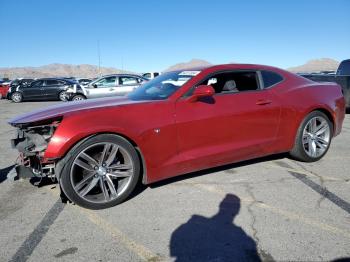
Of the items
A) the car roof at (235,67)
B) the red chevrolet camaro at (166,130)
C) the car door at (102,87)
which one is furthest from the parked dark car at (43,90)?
the car roof at (235,67)

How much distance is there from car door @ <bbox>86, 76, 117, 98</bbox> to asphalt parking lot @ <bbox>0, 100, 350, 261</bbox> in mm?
12778

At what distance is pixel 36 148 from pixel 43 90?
66.3ft

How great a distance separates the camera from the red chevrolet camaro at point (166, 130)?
12.6 ft

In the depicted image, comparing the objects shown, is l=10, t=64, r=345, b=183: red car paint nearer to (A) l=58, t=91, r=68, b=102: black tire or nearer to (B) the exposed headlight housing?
(B) the exposed headlight housing

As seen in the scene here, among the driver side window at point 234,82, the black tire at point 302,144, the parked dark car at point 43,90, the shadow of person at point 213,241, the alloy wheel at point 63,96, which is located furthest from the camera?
the parked dark car at point 43,90

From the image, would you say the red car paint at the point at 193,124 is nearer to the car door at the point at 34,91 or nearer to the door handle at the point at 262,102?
the door handle at the point at 262,102

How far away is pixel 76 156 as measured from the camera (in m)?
3.76

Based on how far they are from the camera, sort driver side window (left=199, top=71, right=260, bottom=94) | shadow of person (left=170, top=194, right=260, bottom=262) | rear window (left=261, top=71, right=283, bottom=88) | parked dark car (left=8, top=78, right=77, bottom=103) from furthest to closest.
→ parked dark car (left=8, top=78, right=77, bottom=103), rear window (left=261, top=71, right=283, bottom=88), driver side window (left=199, top=71, right=260, bottom=94), shadow of person (left=170, top=194, right=260, bottom=262)

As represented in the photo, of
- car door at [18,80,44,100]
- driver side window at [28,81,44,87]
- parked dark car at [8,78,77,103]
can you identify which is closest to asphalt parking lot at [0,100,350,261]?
parked dark car at [8,78,77,103]

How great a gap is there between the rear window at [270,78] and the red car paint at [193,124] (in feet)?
0.25

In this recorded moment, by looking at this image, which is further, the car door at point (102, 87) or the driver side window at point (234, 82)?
the car door at point (102, 87)

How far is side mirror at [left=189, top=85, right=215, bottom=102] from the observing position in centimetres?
425

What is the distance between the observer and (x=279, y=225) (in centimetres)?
A: 344

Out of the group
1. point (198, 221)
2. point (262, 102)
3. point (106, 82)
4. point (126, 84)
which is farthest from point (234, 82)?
point (106, 82)
